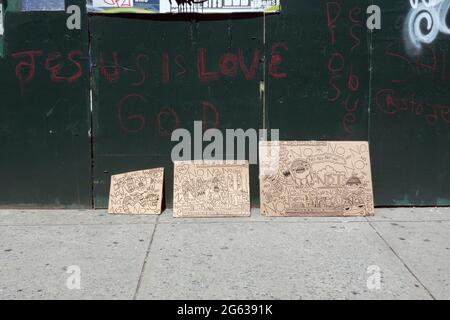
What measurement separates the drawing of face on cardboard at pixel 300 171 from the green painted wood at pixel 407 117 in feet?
2.42

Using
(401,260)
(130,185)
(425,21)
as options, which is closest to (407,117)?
(425,21)

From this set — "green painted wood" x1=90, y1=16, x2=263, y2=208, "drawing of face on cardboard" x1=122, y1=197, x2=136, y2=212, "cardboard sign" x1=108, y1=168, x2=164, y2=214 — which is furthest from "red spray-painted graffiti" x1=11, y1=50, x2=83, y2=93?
"drawing of face on cardboard" x1=122, y1=197, x2=136, y2=212

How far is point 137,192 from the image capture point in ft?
18.8

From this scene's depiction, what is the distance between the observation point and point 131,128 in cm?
574

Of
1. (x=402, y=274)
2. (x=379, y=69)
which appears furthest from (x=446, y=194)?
(x=402, y=274)

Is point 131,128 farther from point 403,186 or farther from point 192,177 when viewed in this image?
point 403,186

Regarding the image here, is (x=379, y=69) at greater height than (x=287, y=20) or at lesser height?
lesser

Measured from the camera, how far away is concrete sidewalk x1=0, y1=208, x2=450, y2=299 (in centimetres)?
392

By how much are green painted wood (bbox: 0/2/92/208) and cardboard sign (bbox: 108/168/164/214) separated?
0.32 meters

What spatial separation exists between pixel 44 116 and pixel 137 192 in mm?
1247

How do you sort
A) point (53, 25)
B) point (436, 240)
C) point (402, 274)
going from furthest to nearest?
point (53, 25)
point (436, 240)
point (402, 274)

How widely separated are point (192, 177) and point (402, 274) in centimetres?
238

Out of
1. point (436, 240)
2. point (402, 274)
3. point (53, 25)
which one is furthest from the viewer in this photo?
point (53, 25)

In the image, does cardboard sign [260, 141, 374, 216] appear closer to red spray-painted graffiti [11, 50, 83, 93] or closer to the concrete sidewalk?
the concrete sidewalk
